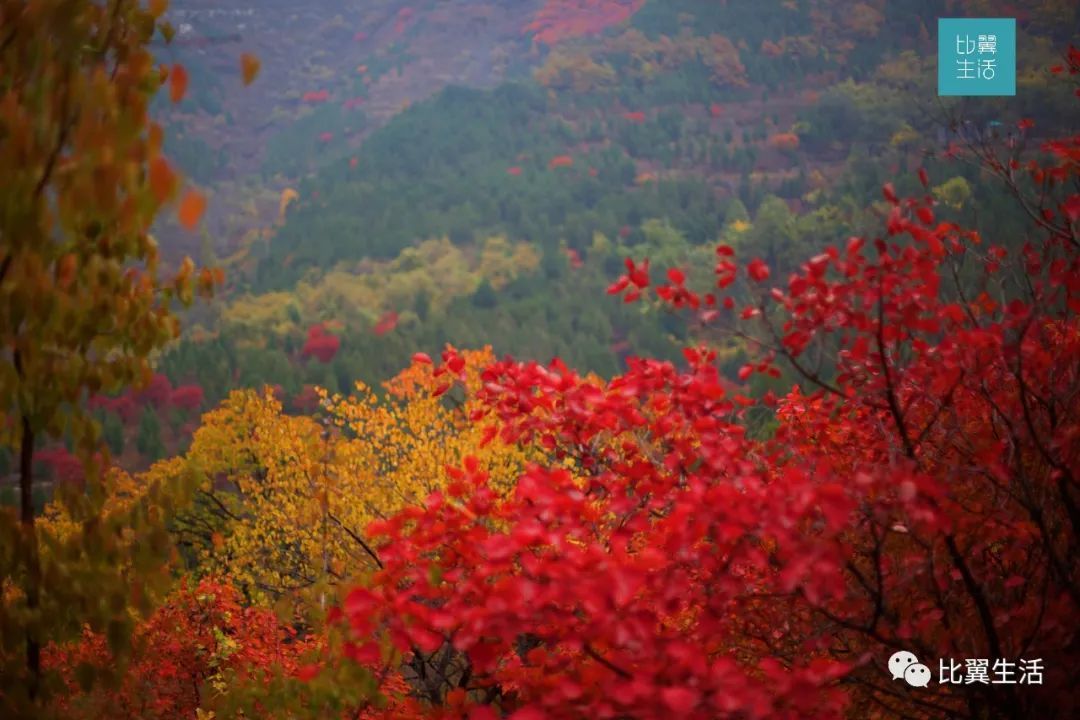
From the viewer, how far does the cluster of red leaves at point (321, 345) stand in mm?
56531

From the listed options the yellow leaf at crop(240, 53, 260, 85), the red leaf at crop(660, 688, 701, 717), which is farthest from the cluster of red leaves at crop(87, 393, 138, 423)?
the red leaf at crop(660, 688, 701, 717)

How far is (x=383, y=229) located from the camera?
90.7 m

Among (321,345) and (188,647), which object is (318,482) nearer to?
(188,647)

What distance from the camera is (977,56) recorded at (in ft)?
55.4

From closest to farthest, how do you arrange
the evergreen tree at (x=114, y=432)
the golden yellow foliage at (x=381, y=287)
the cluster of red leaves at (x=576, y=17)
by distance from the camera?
the evergreen tree at (x=114, y=432)
the golden yellow foliage at (x=381, y=287)
the cluster of red leaves at (x=576, y=17)

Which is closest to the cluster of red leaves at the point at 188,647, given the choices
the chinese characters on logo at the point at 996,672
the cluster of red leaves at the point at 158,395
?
the chinese characters on logo at the point at 996,672

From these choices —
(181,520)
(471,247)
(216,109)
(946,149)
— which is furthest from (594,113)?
(946,149)

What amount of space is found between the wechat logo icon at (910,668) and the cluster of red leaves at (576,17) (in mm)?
134970

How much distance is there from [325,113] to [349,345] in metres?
88.8

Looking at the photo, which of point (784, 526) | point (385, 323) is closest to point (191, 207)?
point (784, 526)

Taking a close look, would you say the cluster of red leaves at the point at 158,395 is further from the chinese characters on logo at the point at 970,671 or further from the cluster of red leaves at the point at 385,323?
the chinese characters on logo at the point at 970,671

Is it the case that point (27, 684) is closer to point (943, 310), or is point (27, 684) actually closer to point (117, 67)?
point (117, 67)

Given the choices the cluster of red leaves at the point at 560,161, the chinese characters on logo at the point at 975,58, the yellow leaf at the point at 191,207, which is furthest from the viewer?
the cluster of red leaves at the point at 560,161

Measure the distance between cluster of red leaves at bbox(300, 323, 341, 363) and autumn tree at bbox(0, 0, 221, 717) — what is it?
52.7 meters
